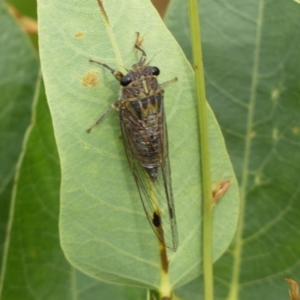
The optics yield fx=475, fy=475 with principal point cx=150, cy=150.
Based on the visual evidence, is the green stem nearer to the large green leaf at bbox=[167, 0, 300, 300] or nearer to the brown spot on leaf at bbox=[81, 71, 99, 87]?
the large green leaf at bbox=[167, 0, 300, 300]

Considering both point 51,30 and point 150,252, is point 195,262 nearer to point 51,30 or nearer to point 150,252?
point 150,252

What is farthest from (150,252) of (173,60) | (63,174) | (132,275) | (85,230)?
(173,60)

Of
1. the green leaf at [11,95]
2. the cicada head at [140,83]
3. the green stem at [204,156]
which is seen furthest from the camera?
the green leaf at [11,95]

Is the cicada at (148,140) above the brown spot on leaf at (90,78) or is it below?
below

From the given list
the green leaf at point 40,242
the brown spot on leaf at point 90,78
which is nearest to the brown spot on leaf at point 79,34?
the brown spot on leaf at point 90,78

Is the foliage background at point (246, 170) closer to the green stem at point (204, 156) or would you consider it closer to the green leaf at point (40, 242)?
the green leaf at point (40, 242)
